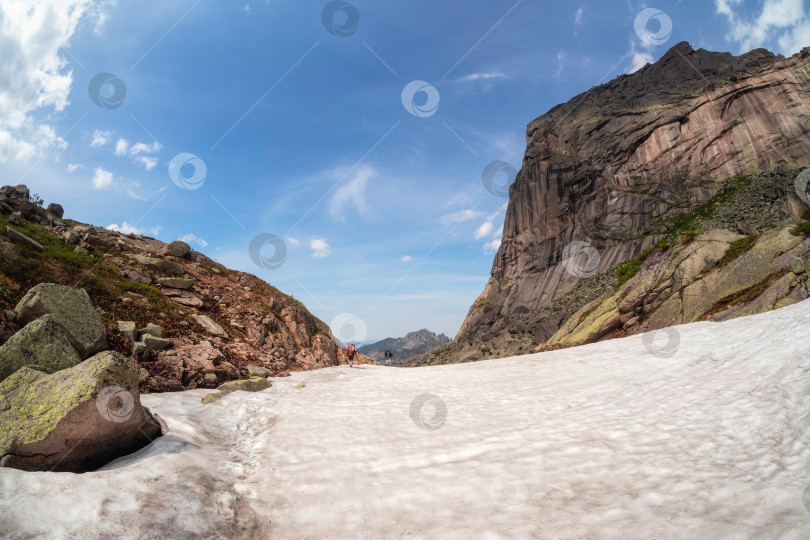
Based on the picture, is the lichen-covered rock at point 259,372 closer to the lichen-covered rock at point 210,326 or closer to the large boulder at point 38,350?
the lichen-covered rock at point 210,326

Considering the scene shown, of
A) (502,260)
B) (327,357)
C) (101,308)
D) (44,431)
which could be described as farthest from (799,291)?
(502,260)

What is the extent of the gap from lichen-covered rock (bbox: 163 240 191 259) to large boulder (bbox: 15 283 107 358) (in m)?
16.1

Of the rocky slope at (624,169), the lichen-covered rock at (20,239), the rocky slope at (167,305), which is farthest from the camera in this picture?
the rocky slope at (624,169)

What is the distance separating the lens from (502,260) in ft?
500

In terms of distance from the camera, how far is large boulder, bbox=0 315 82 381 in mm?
8398

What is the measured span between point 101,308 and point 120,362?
34.1 ft

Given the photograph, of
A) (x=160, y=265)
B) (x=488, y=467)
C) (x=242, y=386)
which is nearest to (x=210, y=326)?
(x=242, y=386)

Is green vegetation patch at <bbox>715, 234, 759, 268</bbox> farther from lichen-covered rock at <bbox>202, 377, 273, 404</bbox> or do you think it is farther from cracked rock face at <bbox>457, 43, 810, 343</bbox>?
cracked rock face at <bbox>457, 43, 810, 343</bbox>

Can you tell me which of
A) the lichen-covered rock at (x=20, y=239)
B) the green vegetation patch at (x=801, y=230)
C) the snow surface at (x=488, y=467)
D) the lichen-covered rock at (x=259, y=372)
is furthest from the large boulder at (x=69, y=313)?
the green vegetation patch at (x=801, y=230)

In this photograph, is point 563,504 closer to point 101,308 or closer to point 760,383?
Result: point 760,383

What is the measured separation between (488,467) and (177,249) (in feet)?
90.8

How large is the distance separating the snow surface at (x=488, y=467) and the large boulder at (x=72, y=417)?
2.06 feet

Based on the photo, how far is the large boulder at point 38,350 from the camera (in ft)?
27.6

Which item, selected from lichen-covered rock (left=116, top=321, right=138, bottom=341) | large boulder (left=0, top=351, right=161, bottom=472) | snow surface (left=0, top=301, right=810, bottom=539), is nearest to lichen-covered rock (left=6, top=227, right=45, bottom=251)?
lichen-covered rock (left=116, top=321, right=138, bottom=341)
